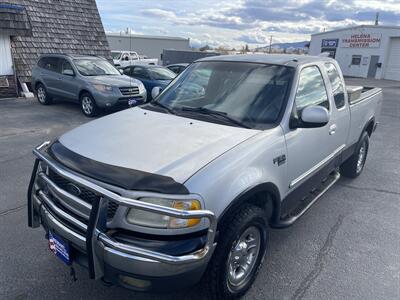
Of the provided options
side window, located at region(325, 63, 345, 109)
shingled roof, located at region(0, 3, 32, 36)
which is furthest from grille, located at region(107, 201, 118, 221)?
shingled roof, located at region(0, 3, 32, 36)

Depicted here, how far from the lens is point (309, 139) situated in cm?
343

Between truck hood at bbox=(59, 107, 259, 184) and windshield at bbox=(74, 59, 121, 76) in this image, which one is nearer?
truck hood at bbox=(59, 107, 259, 184)

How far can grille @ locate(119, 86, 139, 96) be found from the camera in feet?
32.9

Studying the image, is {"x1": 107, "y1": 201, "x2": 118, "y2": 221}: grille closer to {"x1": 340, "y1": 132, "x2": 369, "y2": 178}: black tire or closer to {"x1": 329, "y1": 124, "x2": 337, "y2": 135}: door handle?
{"x1": 329, "y1": 124, "x2": 337, "y2": 135}: door handle

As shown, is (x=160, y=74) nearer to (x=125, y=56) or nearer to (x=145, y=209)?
(x=145, y=209)

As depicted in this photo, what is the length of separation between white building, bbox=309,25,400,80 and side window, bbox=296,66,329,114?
28.1 meters

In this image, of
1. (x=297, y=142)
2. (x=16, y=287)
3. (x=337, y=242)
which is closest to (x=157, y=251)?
(x=16, y=287)

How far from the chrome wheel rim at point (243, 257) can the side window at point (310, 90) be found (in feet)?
4.18

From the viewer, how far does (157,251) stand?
82.1 inches

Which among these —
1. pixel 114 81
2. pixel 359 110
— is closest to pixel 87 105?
pixel 114 81

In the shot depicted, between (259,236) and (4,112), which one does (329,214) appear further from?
(4,112)

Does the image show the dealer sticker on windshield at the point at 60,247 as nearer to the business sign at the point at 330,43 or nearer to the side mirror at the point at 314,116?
A: the side mirror at the point at 314,116

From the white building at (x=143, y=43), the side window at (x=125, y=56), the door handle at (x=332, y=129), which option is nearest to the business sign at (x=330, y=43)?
the white building at (x=143, y=43)

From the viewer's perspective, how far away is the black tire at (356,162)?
528 centimetres
